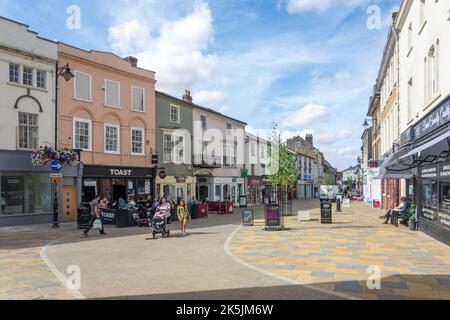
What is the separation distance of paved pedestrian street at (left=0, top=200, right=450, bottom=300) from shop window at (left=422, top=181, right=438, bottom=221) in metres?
0.86

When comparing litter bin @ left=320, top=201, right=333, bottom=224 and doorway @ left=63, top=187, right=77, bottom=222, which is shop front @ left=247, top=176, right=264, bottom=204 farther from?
doorway @ left=63, top=187, right=77, bottom=222

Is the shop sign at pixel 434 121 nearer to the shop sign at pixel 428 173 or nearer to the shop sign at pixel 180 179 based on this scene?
the shop sign at pixel 428 173

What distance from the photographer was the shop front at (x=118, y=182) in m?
23.2

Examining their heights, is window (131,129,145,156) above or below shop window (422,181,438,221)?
above

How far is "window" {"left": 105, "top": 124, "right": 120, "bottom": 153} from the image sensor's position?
2456 cm

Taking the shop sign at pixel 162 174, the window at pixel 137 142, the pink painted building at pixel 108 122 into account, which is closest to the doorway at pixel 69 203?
the pink painted building at pixel 108 122

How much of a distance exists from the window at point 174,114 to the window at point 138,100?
10.6ft

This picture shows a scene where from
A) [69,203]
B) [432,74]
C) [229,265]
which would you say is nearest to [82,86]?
[69,203]

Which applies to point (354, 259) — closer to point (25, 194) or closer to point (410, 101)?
point (410, 101)

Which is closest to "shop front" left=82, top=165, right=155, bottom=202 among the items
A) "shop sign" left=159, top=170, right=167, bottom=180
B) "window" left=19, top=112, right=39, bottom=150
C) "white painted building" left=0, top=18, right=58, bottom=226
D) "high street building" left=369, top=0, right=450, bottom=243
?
"shop sign" left=159, top=170, right=167, bottom=180

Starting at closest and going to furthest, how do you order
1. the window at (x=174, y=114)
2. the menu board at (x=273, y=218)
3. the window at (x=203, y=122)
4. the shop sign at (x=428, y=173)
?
the shop sign at (x=428, y=173) → the menu board at (x=273, y=218) → the window at (x=174, y=114) → the window at (x=203, y=122)

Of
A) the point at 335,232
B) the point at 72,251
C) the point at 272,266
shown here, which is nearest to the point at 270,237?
the point at 335,232

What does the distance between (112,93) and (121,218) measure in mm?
9455
